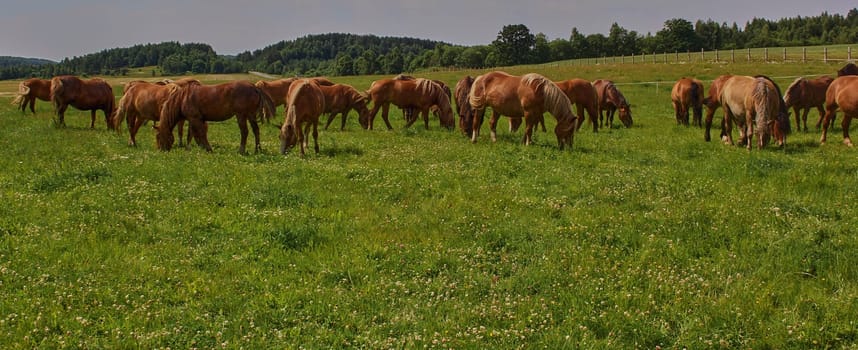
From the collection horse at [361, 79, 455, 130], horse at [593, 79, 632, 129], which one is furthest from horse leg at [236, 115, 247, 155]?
horse at [593, 79, 632, 129]

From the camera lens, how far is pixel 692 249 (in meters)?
7.09

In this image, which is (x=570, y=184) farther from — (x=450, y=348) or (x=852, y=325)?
(x=450, y=348)

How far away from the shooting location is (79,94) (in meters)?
20.5

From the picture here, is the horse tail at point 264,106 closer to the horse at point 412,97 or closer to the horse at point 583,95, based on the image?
the horse at point 412,97

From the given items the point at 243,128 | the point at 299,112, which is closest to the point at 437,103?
the point at 299,112

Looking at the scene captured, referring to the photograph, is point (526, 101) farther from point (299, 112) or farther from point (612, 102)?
point (612, 102)

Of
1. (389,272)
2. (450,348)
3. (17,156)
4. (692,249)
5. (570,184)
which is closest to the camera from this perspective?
(450,348)

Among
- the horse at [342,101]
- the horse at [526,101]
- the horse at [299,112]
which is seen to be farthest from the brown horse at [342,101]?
the horse at [299,112]

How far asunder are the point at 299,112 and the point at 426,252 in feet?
27.9

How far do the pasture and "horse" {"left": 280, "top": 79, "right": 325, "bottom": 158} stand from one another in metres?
1.25

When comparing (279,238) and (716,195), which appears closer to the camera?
(279,238)

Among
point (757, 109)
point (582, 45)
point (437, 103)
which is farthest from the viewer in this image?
point (582, 45)

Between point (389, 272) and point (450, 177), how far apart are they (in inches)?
196

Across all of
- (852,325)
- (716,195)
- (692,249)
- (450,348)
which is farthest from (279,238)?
(716,195)
